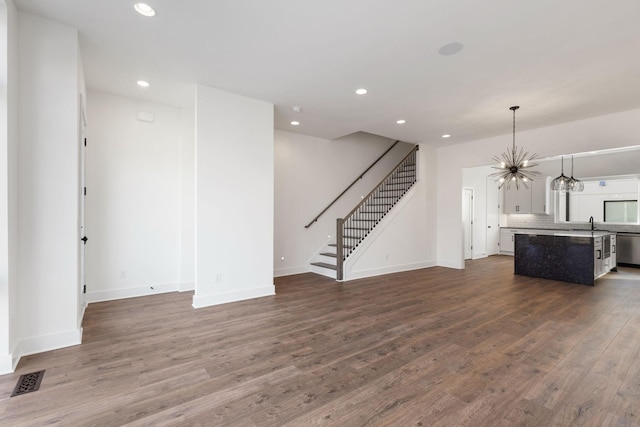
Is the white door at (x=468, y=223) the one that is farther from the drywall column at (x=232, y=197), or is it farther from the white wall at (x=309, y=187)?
the drywall column at (x=232, y=197)

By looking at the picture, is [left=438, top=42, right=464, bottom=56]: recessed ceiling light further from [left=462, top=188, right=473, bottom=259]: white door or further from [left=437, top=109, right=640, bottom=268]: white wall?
[left=462, top=188, right=473, bottom=259]: white door

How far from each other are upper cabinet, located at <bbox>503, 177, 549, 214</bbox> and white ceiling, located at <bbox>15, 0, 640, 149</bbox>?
4.44 meters

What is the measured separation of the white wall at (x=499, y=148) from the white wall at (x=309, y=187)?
6.72 feet

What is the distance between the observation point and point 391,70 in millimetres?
3609

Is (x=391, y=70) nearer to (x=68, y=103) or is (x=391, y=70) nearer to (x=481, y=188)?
(x=68, y=103)

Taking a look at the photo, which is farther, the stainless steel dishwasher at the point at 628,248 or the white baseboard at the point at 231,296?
the stainless steel dishwasher at the point at 628,248

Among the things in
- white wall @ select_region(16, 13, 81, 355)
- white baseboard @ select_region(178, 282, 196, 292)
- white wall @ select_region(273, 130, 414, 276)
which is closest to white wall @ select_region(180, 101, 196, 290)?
white baseboard @ select_region(178, 282, 196, 292)

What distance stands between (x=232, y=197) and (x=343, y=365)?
2.85 m

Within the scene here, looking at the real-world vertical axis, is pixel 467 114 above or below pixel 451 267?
above

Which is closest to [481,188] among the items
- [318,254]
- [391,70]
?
[318,254]

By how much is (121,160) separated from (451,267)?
7424 millimetres

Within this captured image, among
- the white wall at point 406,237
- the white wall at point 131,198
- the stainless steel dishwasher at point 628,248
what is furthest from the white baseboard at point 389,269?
the stainless steel dishwasher at point 628,248

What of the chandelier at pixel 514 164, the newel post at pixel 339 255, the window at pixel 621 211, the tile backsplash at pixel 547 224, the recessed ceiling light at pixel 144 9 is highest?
the recessed ceiling light at pixel 144 9

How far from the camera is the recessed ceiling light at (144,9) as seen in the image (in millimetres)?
2509
